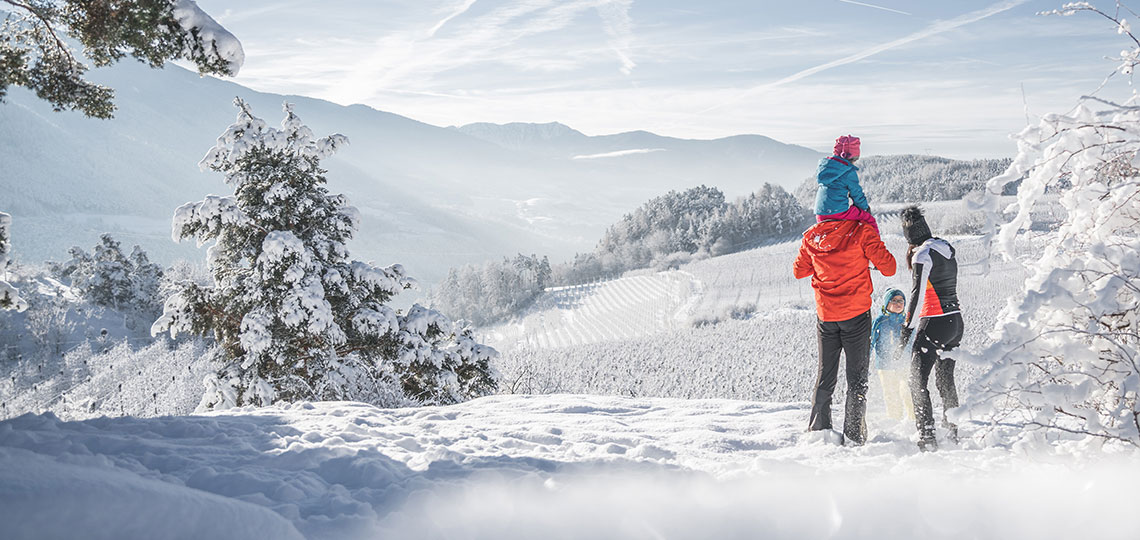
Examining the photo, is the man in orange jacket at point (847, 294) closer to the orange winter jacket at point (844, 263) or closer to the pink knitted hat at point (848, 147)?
the orange winter jacket at point (844, 263)

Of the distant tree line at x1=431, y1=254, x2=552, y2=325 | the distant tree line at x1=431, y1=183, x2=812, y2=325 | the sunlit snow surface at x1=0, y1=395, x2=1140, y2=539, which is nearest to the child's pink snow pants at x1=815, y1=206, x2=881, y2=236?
the sunlit snow surface at x1=0, y1=395, x2=1140, y2=539

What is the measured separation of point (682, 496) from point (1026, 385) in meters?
2.01

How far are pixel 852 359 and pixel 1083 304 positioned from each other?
59.6 inches

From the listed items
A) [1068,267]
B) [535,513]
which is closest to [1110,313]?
[1068,267]

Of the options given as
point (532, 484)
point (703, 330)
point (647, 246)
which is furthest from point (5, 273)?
point (647, 246)

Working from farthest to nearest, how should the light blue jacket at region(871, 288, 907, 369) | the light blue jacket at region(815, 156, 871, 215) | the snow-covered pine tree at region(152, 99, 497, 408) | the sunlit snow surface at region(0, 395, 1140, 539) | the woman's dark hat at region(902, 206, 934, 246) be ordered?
the snow-covered pine tree at region(152, 99, 497, 408) < the light blue jacket at region(871, 288, 907, 369) < the woman's dark hat at region(902, 206, 934, 246) < the light blue jacket at region(815, 156, 871, 215) < the sunlit snow surface at region(0, 395, 1140, 539)

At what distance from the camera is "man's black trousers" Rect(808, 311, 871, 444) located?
4.35 meters

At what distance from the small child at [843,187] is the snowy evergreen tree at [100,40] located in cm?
502

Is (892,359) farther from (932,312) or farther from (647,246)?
(647,246)

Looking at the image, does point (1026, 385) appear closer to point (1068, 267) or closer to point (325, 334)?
point (1068, 267)

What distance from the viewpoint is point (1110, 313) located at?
10.3 feet

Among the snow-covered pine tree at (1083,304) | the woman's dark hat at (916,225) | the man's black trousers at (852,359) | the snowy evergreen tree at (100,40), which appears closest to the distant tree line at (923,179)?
the woman's dark hat at (916,225)

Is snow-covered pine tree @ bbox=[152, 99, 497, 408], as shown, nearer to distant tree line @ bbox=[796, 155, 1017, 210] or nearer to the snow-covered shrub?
the snow-covered shrub

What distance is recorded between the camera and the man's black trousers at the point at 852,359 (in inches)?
171
